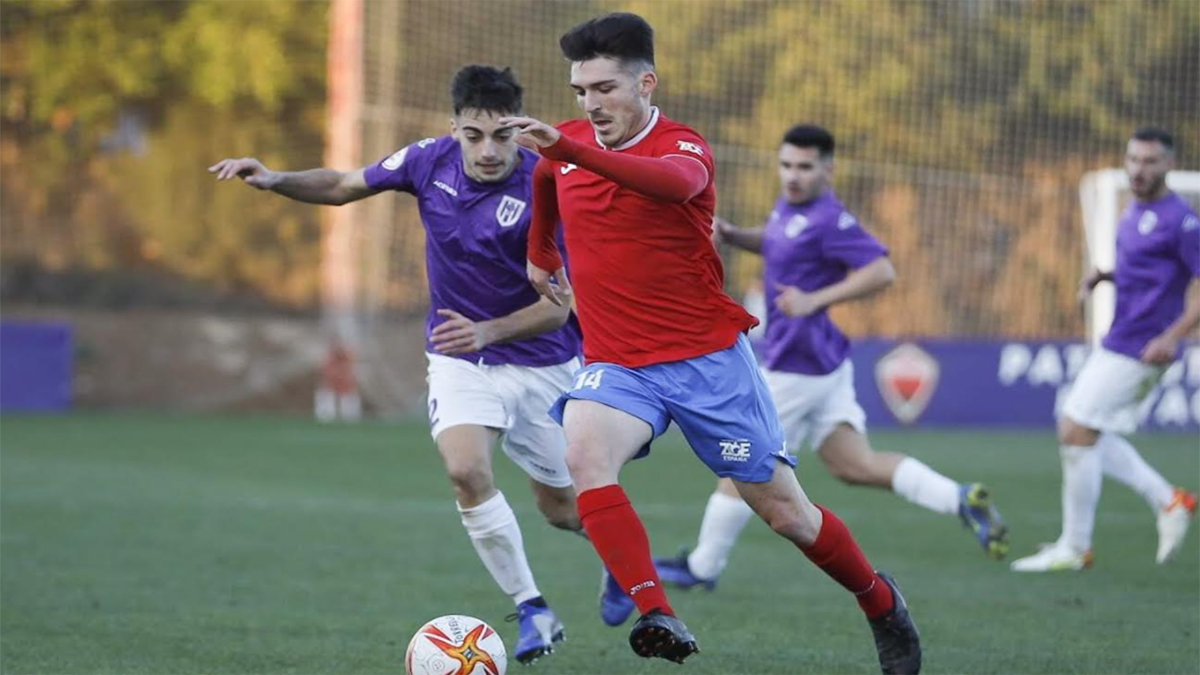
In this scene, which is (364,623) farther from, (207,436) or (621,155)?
(207,436)

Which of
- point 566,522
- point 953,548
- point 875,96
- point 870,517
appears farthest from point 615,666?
point 875,96

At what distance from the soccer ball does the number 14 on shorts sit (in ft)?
2.80

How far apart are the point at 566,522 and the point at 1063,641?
6.61 ft

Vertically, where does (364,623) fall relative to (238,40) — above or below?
below

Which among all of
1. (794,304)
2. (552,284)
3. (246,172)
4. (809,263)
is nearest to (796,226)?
(809,263)

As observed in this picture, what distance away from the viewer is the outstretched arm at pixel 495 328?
6910mm

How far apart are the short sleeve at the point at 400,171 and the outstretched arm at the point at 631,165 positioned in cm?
185

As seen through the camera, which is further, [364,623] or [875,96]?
[875,96]

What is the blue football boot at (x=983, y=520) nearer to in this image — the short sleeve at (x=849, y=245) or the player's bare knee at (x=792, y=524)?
the short sleeve at (x=849, y=245)

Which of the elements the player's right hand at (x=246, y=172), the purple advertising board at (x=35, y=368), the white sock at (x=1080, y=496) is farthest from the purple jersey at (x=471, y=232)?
the purple advertising board at (x=35, y=368)

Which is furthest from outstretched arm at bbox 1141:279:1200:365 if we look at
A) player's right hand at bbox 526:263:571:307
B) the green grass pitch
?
player's right hand at bbox 526:263:571:307

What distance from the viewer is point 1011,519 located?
12508mm

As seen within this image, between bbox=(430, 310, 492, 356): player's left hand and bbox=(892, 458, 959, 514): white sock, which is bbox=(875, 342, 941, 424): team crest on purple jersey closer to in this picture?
bbox=(892, 458, 959, 514): white sock

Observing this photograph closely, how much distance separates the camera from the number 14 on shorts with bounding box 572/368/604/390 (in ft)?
18.7
